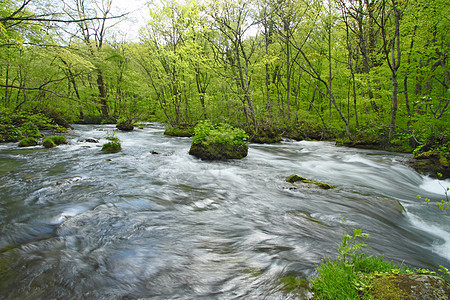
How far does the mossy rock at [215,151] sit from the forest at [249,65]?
3.56 meters

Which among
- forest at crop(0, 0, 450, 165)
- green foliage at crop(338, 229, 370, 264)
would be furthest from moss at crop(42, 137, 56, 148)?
green foliage at crop(338, 229, 370, 264)

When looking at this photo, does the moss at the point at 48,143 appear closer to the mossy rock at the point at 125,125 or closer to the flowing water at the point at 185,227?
the flowing water at the point at 185,227

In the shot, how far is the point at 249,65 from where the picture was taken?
1436cm

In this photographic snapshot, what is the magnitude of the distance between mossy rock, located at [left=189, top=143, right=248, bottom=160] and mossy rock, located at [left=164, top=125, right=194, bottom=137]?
655 cm

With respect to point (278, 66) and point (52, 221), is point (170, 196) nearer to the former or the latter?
point (52, 221)

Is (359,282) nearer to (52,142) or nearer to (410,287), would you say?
(410,287)

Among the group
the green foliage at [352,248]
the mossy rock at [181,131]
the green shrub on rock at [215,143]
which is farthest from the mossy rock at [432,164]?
the mossy rock at [181,131]

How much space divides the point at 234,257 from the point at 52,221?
273 centimetres

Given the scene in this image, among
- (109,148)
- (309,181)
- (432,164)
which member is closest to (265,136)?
(432,164)

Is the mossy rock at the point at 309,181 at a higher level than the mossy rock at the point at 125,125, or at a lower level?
lower

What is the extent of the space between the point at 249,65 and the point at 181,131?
21.2ft

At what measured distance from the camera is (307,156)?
9625 mm

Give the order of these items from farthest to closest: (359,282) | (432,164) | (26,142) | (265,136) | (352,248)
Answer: (265,136), (26,142), (432,164), (352,248), (359,282)

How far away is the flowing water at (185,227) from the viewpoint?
2.05 m
